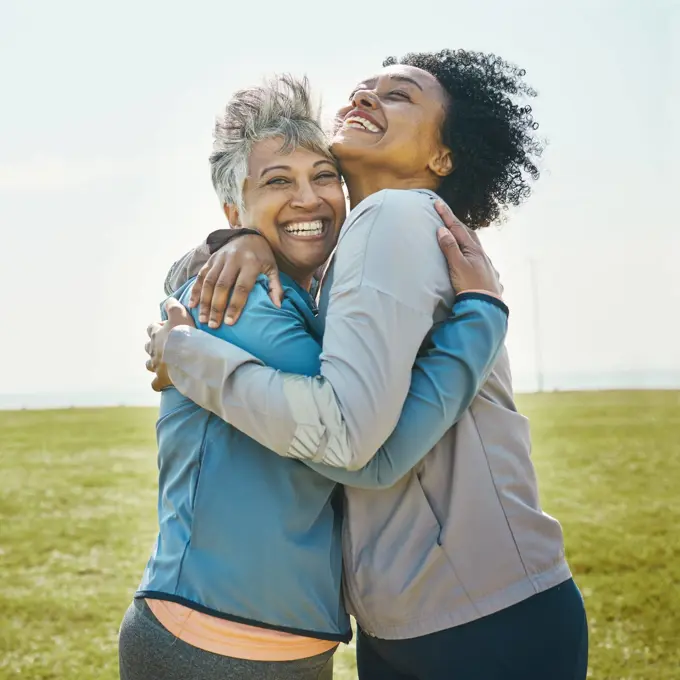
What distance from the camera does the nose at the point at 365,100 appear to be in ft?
8.40

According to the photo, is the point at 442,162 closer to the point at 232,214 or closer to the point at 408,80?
the point at 408,80

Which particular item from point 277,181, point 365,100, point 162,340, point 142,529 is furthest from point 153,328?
point 142,529

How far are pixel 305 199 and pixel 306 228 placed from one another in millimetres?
83

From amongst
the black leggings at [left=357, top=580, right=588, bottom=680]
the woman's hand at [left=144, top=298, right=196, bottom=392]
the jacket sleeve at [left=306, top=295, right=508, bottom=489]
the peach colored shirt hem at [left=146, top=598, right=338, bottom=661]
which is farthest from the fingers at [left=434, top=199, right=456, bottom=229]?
the peach colored shirt hem at [left=146, top=598, right=338, bottom=661]

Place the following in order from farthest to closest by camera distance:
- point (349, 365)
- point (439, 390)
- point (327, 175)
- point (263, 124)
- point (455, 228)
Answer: point (327, 175) < point (263, 124) < point (455, 228) < point (439, 390) < point (349, 365)

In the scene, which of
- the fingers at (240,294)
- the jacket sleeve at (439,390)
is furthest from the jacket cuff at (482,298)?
the fingers at (240,294)

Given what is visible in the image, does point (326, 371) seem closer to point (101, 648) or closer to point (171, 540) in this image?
point (171, 540)

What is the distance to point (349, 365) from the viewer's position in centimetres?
177

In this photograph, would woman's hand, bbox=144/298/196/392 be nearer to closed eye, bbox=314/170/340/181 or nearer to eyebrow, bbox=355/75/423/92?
closed eye, bbox=314/170/340/181

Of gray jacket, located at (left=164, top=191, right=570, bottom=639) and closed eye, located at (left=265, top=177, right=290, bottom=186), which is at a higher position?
closed eye, located at (left=265, top=177, right=290, bottom=186)

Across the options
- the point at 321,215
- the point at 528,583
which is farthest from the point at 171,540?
the point at 321,215

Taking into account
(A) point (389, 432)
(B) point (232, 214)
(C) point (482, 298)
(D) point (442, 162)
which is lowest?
(A) point (389, 432)

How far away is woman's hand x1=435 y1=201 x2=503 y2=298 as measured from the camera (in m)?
2.00

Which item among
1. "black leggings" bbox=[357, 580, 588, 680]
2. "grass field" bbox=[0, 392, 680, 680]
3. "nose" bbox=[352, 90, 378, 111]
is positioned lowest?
"grass field" bbox=[0, 392, 680, 680]
